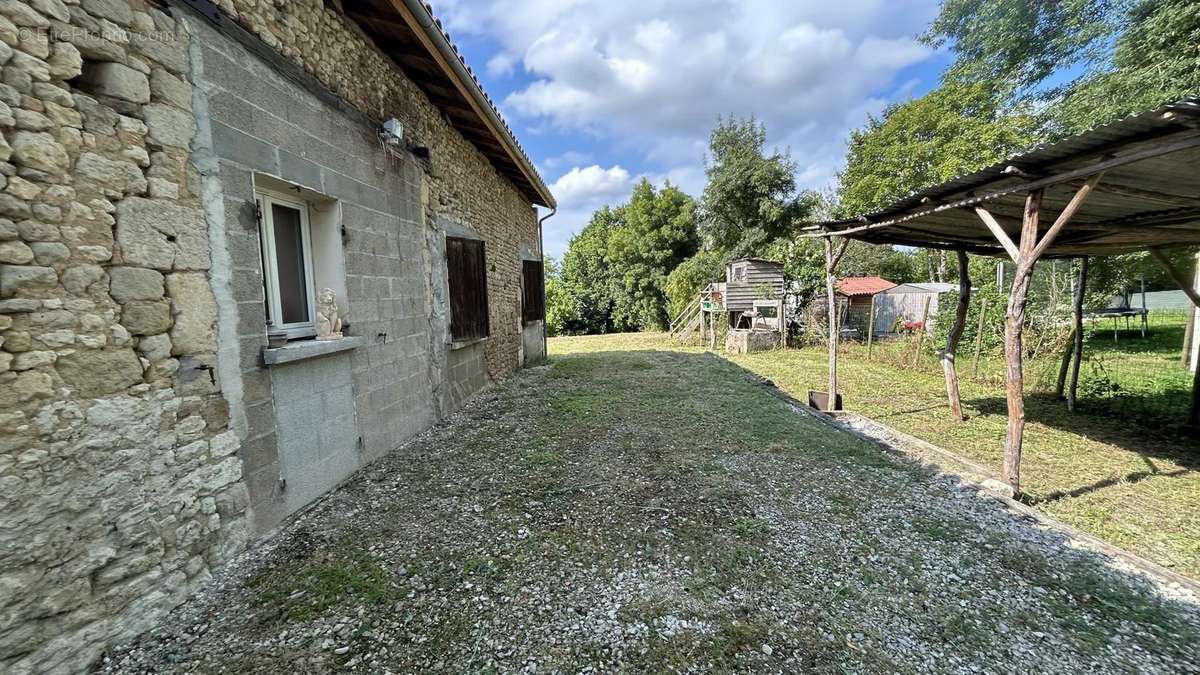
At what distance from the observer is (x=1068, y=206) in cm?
300

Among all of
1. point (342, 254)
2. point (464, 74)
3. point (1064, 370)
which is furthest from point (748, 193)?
point (342, 254)

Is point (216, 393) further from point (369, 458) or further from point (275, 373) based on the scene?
point (369, 458)

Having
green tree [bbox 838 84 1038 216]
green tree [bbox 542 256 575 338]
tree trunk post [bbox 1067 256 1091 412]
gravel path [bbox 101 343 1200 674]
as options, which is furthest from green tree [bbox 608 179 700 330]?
gravel path [bbox 101 343 1200 674]

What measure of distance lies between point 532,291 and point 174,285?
26.5ft

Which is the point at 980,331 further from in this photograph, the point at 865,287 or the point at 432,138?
the point at 865,287

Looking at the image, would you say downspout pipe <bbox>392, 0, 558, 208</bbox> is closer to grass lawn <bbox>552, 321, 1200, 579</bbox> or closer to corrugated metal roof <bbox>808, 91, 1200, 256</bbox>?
corrugated metal roof <bbox>808, 91, 1200, 256</bbox>

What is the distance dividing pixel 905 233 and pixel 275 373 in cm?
677

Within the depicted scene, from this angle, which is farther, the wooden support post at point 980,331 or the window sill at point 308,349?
the wooden support post at point 980,331

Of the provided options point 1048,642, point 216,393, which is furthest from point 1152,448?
point 216,393

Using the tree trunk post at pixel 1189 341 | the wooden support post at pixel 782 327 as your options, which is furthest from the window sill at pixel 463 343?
the tree trunk post at pixel 1189 341

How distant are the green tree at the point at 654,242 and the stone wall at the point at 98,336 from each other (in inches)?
820

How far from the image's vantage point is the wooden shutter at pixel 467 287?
5.78 metres

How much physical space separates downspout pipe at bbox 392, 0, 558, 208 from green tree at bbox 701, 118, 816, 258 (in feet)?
49.5

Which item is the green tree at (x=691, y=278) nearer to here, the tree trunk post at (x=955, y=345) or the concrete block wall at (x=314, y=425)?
the tree trunk post at (x=955, y=345)
